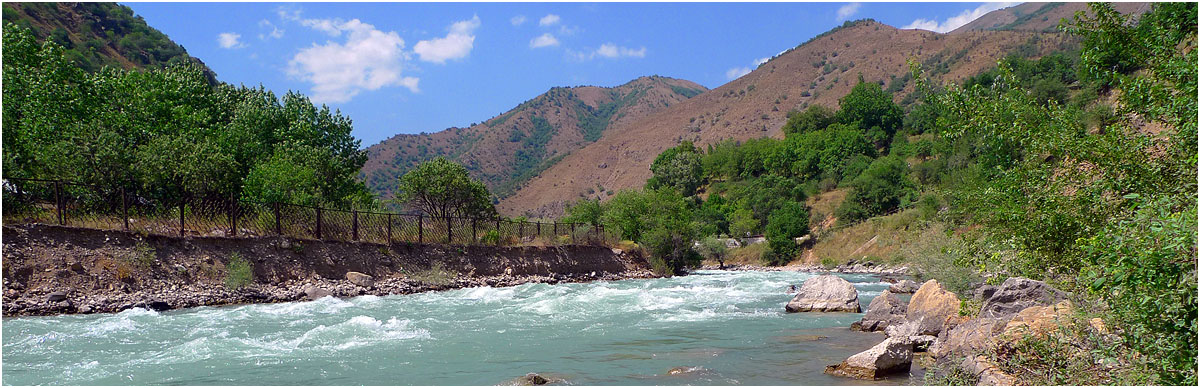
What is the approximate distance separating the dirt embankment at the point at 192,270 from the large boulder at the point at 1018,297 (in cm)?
1756

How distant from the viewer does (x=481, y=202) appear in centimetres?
4178

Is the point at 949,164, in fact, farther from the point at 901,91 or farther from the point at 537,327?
the point at 537,327

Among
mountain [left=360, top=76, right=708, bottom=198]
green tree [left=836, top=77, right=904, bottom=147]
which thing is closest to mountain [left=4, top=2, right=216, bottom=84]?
mountain [left=360, top=76, right=708, bottom=198]

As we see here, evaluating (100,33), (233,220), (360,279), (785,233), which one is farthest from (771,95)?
(233,220)

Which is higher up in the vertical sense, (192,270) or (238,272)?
(192,270)

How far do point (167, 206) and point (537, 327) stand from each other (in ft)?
53.9

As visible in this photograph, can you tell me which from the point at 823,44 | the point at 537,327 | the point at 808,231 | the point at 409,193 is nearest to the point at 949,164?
the point at 808,231

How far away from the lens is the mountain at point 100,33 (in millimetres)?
60062

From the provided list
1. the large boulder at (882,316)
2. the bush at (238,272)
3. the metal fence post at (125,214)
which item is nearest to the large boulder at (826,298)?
the large boulder at (882,316)

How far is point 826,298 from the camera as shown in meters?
17.6

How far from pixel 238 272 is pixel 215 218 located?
276cm

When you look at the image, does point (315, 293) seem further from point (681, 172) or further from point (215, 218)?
point (681, 172)

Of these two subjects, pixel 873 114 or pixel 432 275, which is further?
pixel 873 114

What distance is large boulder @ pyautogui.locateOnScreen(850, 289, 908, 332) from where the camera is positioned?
13.3m
